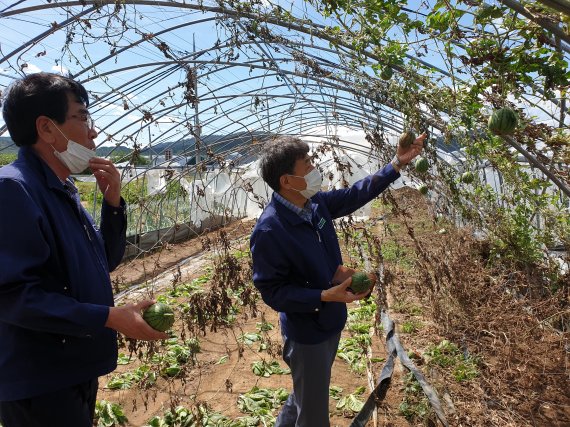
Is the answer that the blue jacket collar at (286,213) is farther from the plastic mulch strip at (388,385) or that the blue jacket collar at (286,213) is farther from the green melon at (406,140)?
the plastic mulch strip at (388,385)

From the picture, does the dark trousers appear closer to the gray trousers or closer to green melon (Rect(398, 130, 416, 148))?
the gray trousers

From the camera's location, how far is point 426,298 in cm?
612

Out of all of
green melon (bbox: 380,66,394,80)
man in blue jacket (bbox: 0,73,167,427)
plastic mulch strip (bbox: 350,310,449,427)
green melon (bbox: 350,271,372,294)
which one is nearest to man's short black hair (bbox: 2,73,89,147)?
man in blue jacket (bbox: 0,73,167,427)

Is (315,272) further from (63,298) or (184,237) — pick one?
(184,237)

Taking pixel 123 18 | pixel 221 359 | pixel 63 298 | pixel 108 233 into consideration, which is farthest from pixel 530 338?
pixel 123 18

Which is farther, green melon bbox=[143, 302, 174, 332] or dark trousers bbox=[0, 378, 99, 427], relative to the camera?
green melon bbox=[143, 302, 174, 332]

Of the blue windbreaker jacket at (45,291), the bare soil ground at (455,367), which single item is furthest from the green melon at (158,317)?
the bare soil ground at (455,367)

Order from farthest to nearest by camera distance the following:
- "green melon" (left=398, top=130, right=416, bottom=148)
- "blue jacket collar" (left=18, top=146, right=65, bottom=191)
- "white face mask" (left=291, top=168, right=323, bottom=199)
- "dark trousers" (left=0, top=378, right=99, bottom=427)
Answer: "green melon" (left=398, top=130, right=416, bottom=148)
"white face mask" (left=291, top=168, right=323, bottom=199)
"blue jacket collar" (left=18, top=146, right=65, bottom=191)
"dark trousers" (left=0, top=378, right=99, bottom=427)

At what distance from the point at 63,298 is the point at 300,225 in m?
1.40

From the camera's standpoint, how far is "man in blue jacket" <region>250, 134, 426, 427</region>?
8.28 ft

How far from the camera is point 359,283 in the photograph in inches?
104

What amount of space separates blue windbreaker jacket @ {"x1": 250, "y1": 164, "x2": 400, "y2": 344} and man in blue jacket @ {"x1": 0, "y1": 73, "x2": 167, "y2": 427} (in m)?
0.83

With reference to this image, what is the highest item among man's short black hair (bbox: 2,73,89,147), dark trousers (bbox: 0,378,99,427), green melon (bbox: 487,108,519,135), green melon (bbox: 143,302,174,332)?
man's short black hair (bbox: 2,73,89,147)

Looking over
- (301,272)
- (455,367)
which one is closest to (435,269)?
(455,367)
